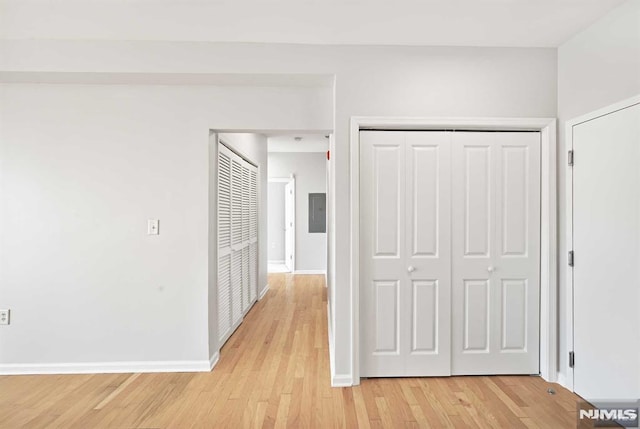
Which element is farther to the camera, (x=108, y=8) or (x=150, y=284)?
(x=150, y=284)

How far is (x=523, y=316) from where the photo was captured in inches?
103

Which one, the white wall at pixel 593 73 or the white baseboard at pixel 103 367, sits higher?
the white wall at pixel 593 73

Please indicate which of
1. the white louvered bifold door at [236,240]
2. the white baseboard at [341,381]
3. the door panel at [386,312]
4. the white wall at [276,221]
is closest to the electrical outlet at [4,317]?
the white louvered bifold door at [236,240]

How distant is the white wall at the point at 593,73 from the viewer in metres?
1.98

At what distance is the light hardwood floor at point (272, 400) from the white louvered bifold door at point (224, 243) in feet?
1.58

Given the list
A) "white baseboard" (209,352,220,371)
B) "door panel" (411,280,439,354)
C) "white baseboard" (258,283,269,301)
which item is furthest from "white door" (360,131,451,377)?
"white baseboard" (258,283,269,301)

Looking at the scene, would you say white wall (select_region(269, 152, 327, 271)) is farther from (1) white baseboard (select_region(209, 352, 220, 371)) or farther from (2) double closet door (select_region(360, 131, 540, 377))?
(2) double closet door (select_region(360, 131, 540, 377))

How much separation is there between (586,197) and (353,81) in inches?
74.5

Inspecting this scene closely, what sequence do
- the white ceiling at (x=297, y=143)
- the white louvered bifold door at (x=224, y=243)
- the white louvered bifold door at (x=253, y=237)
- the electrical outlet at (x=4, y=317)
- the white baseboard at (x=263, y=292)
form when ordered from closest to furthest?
the electrical outlet at (x=4, y=317)
the white louvered bifold door at (x=224, y=243)
the white louvered bifold door at (x=253, y=237)
the white baseboard at (x=263, y=292)
the white ceiling at (x=297, y=143)

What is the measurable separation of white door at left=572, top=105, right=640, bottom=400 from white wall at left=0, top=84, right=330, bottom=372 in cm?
217

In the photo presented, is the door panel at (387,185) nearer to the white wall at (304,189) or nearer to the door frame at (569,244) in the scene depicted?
the door frame at (569,244)

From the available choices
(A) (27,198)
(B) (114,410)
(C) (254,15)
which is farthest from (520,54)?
(A) (27,198)

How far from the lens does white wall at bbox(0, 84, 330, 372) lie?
2.70m

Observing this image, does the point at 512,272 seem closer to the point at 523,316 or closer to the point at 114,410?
the point at 523,316
